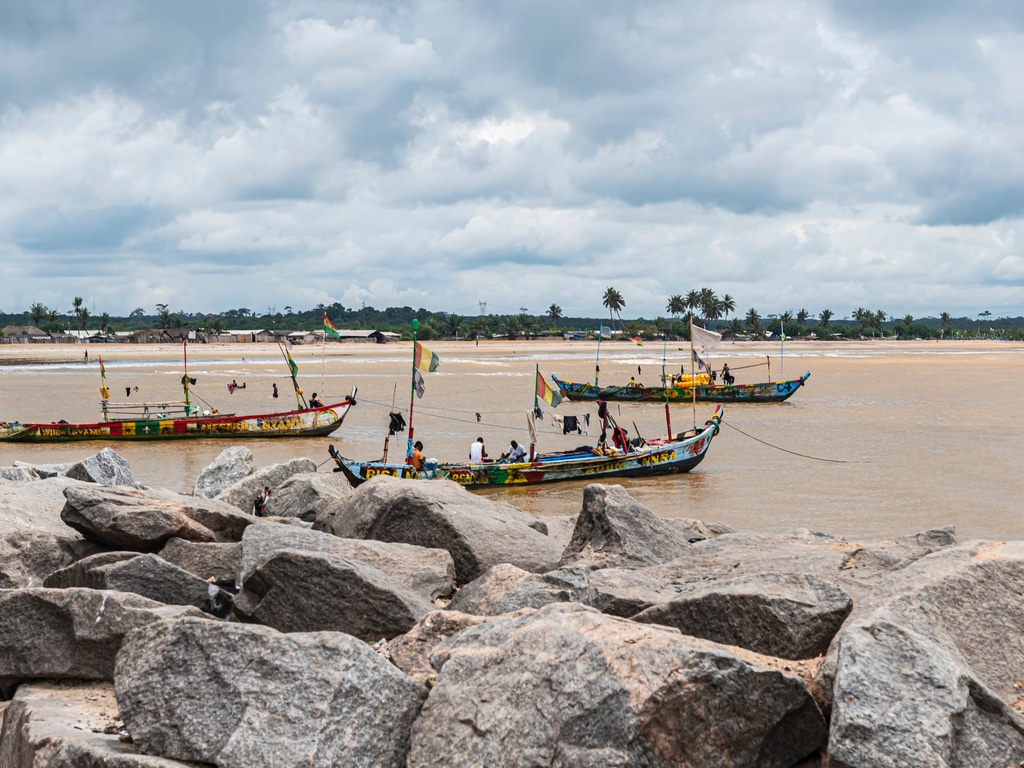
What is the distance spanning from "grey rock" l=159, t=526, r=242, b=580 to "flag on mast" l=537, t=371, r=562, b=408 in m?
16.5

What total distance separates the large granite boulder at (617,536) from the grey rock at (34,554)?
4580 mm

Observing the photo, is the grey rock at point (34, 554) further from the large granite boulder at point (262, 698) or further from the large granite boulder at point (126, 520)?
the large granite boulder at point (262, 698)

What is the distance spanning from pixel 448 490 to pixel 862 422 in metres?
31.3

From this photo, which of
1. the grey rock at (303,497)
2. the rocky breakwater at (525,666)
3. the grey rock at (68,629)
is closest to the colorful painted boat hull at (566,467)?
the grey rock at (303,497)

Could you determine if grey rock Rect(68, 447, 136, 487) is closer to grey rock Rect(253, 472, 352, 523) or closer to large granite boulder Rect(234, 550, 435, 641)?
grey rock Rect(253, 472, 352, 523)

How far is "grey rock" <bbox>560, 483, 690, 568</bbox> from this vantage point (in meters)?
9.28

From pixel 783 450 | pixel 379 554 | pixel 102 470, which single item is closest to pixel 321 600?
pixel 379 554

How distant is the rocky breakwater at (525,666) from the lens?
4801 mm

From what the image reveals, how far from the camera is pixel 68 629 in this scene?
6.40 meters

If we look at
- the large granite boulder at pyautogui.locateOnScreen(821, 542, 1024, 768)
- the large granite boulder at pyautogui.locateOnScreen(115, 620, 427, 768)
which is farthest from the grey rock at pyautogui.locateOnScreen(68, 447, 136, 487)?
the large granite boulder at pyautogui.locateOnScreen(821, 542, 1024, 768)

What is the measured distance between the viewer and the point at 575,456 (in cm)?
2555

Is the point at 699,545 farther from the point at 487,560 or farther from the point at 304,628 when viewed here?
the point at 304,628

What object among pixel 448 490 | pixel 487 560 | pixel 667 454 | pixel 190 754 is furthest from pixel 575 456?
pixel 190 754

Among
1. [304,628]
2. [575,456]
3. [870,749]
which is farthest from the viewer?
[575,456]
